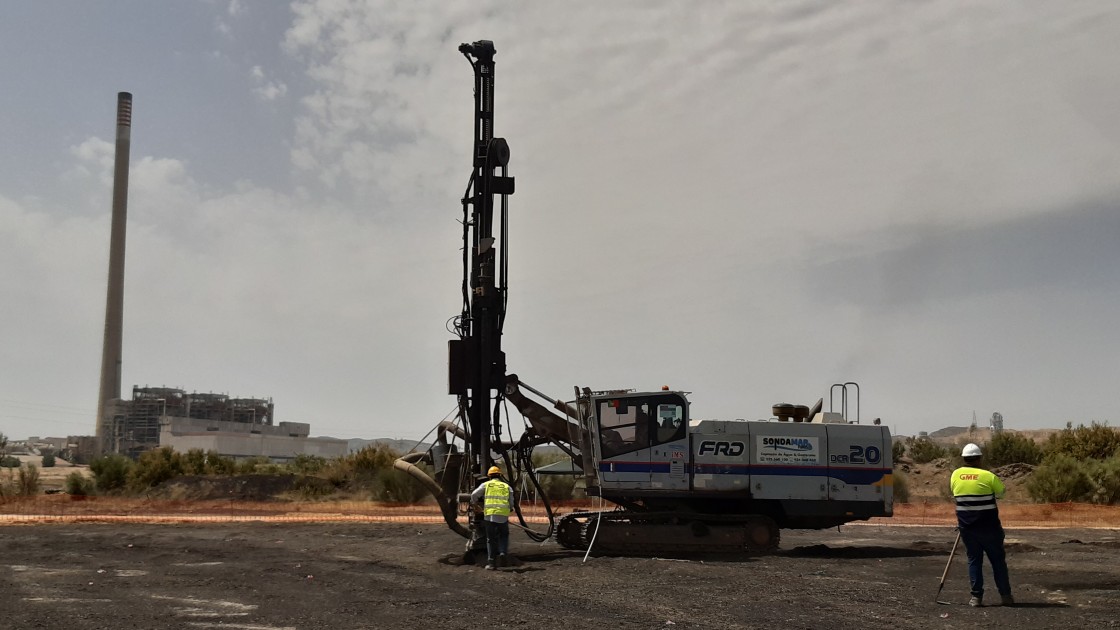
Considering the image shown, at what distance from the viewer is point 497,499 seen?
1616 centimetres

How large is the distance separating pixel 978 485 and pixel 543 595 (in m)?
5.93

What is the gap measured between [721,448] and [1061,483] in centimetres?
2300

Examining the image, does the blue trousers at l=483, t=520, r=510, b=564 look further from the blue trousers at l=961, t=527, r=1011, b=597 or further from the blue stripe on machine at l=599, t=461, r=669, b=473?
the blue trousers at l=961, t=527, r=1011, b=597

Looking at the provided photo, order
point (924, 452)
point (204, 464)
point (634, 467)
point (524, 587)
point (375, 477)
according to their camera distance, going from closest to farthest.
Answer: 1. point (524, 587)
2. point (634, 467)
3. point (375, 477)
4. point (204, 464)
5. point (924, 452)

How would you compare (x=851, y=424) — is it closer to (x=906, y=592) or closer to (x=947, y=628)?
(x=906, y=592)

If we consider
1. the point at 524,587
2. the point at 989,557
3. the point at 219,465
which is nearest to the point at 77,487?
the point at 219,465

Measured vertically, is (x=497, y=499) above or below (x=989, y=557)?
above

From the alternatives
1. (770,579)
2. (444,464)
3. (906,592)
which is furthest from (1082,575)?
(444,464)

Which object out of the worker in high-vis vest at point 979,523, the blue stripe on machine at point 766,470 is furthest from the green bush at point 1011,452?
the worker in high-vis vest at point 979,523

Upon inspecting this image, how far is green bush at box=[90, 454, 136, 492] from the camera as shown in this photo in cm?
4138

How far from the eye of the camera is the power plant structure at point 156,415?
90250mm

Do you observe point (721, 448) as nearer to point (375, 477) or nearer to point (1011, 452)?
point (375, 477)

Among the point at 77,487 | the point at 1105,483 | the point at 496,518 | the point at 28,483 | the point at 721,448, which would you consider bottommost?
the point at 77,487

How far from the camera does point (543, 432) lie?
724 inches
